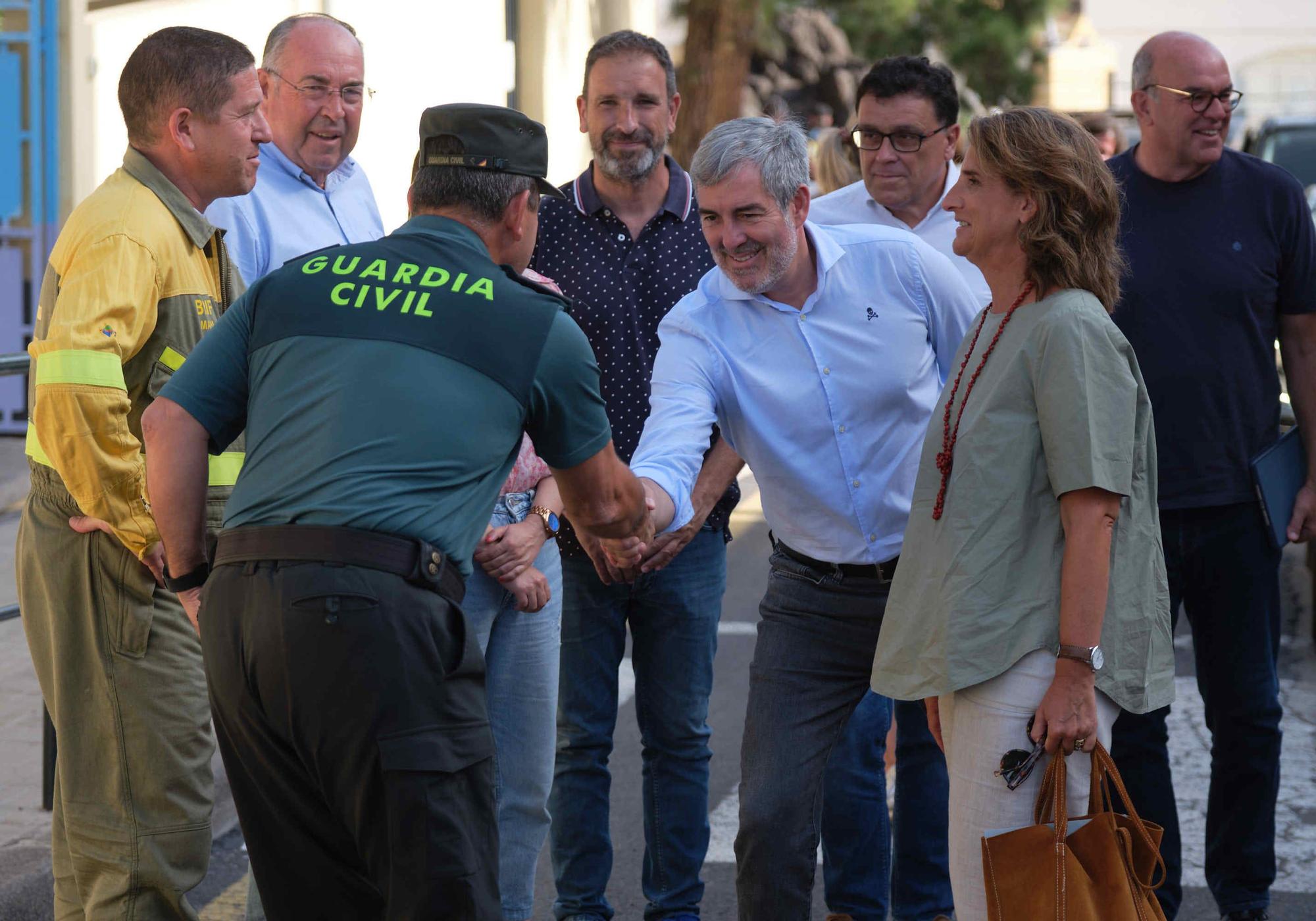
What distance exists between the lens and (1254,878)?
4070 mm

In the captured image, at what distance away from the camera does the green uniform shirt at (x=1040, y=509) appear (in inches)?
111

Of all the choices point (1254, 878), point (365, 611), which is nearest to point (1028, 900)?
point (365, 611)

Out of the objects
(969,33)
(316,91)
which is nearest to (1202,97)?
(316,91)

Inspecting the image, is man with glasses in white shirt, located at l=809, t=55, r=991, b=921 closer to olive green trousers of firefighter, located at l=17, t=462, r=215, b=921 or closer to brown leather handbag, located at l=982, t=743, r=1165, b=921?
brown leather handbag, located at l=982, t=743, r=1165, b=921

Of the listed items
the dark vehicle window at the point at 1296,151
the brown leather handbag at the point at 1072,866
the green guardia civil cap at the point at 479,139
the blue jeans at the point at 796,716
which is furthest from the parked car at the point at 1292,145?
the green guardia civil cap at the point at 479,139

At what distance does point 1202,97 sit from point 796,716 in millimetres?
2083

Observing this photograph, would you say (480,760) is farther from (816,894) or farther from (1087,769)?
(816,894)

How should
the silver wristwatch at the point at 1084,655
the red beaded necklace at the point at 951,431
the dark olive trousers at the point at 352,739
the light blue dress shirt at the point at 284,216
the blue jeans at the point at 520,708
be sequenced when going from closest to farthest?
the dark olive trousers at the point at 352,739
the silver wristwatch at the point at 1084,655
the red beaded necklace at the point at 951,431
the blue jeans at the point at 520,708
the light blue dress shirt at the point at 284,216

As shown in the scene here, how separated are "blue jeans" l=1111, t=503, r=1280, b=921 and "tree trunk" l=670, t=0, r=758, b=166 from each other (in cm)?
1129

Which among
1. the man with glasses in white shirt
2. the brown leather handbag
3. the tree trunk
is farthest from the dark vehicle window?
the brown leather handbag

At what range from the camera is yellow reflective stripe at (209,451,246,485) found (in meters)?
3.35

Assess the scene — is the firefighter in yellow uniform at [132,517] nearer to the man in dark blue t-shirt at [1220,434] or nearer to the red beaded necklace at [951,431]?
the red beaded necklace at [951,431]

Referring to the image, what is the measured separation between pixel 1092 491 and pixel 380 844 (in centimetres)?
140

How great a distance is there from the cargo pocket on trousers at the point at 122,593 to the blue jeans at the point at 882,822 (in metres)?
1.69
